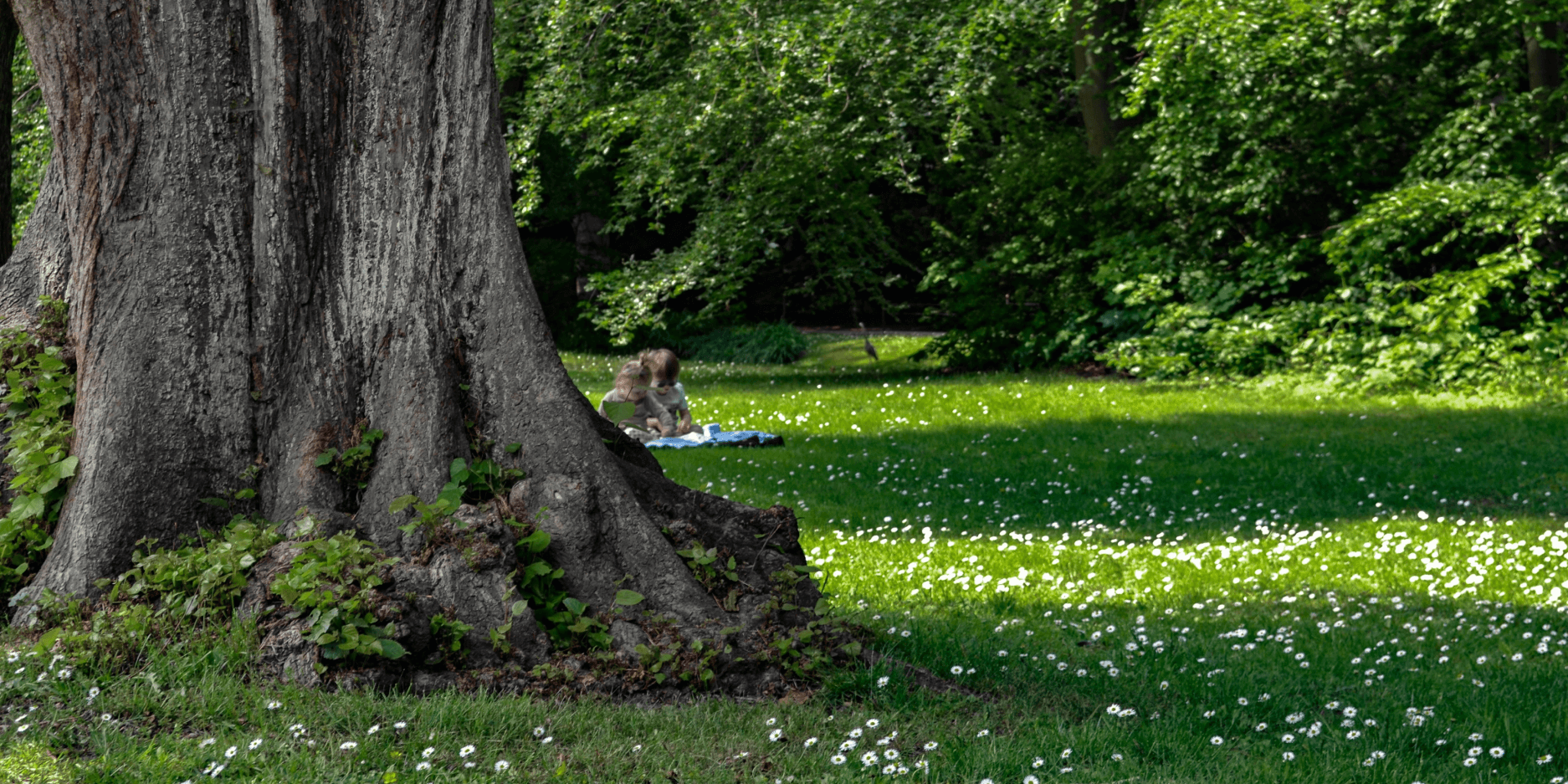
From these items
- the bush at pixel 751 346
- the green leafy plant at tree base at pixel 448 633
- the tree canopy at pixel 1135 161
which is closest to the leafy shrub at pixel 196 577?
the green leafy plant at tree base at pixel 448 633

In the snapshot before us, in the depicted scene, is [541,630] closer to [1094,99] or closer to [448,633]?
[448,633]

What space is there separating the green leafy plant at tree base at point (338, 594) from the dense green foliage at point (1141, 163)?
994 centimetres

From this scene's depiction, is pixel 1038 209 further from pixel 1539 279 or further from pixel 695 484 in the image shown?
pixel 695 484

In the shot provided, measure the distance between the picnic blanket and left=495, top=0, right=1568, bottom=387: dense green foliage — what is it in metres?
3.83

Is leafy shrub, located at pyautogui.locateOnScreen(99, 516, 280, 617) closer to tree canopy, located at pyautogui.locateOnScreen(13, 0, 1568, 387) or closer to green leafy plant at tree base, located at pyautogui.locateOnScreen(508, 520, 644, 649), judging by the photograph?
green leafy plant at tree base, located at pyautogui.locateOnScreen(508, 520, 644, 649)

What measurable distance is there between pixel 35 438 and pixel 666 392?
7441 millimetres

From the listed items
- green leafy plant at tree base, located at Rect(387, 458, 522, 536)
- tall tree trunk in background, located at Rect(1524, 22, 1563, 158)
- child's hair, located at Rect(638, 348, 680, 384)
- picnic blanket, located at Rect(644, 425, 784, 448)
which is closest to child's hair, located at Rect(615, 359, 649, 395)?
child's hair, located at Rect(638, 348, 680, 384)

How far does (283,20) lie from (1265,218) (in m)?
13.1

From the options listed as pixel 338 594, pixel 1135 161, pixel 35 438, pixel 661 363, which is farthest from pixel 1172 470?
pixel 1135 161

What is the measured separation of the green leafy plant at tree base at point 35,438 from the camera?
4.20m

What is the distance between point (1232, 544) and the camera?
695 cm

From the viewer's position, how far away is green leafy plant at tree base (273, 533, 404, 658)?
3648mm

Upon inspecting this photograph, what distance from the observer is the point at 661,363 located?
11312 millimetres

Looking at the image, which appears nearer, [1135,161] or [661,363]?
[661,363]
